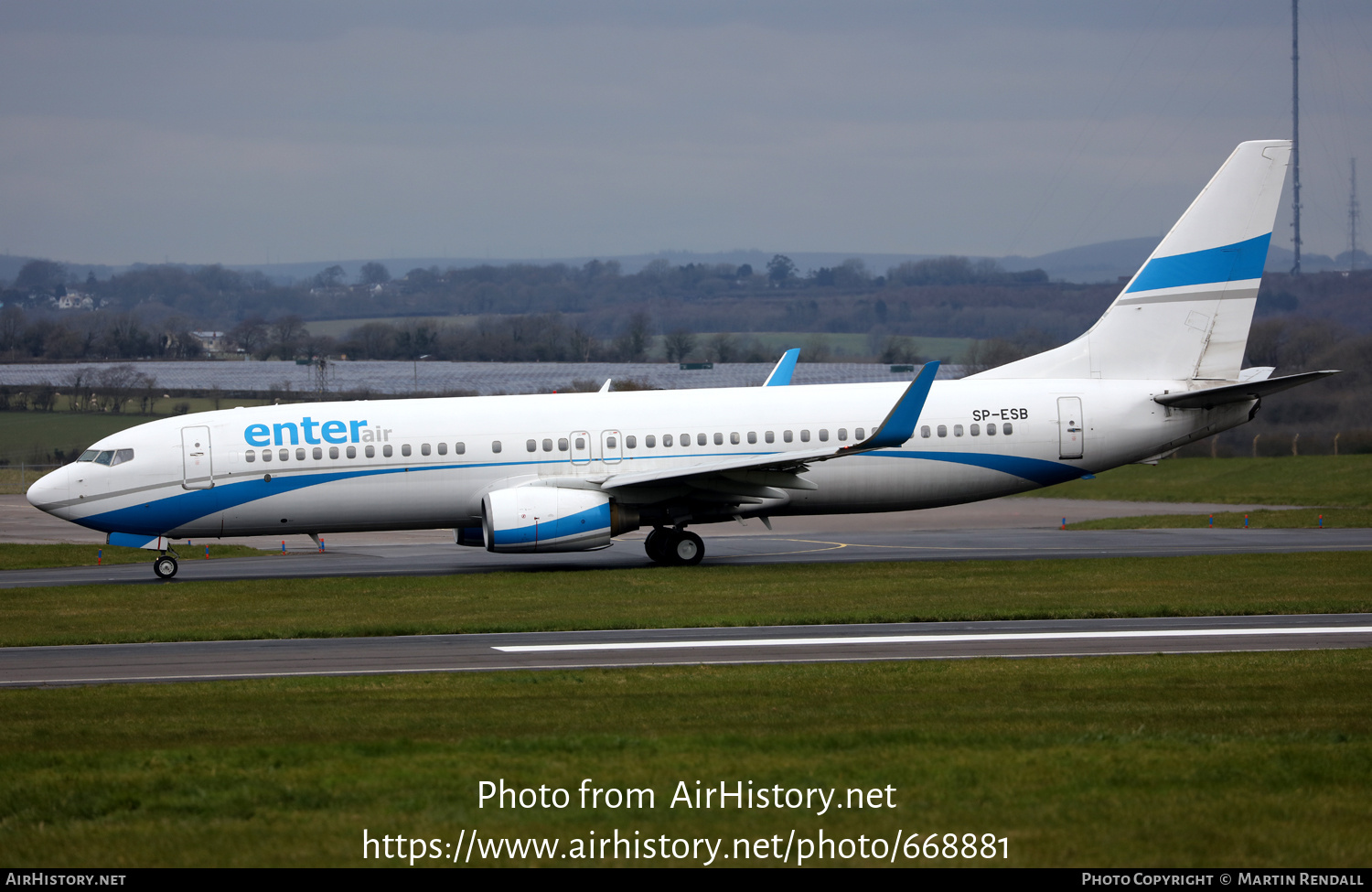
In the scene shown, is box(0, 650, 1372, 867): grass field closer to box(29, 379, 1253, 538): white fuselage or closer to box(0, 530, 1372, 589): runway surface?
box(29, 379, 1253, 538): white fuselage

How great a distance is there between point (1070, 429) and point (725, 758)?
67.2ft

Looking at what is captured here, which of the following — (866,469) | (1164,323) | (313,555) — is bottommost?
(313,555)

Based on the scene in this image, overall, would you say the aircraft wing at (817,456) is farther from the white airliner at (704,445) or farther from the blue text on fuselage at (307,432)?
the blue text on fuselage at (307,432)

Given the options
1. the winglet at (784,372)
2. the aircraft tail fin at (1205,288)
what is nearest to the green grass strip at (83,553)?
the winglet at (784,372)

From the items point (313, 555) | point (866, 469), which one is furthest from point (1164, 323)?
point (313, 555)

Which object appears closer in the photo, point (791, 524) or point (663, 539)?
point (663, 539)

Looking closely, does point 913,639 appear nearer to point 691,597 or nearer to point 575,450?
point 691,597

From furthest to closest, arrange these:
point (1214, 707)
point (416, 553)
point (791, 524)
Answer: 1. point (791, 524)
2. point (416, 553)
3. point (1214, 707)

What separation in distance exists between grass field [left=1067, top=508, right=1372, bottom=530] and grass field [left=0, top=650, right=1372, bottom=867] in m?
21.9

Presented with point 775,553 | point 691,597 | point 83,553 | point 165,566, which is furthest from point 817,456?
point 83,553

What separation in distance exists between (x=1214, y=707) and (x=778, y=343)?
121584 millimetres

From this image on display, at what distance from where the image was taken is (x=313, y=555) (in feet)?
111
